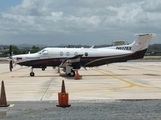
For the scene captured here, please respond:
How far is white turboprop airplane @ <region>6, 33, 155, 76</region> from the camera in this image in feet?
74.7

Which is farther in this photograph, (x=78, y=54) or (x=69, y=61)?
(x=78, y=54)

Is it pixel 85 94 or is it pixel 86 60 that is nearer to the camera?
pixel 85 94

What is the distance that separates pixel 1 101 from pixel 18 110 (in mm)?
1100

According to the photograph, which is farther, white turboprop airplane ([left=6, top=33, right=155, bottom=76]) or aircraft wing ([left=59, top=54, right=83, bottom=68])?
white turboprop airplane ([left=6, top=33, right=155, bottom=76])

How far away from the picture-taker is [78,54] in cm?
2362

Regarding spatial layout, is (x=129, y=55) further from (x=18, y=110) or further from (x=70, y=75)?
(x=18, y=110)

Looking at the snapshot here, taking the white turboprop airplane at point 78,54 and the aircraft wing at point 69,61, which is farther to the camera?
the white turboprop airplane at point 78,54

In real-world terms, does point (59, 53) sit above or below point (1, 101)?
above

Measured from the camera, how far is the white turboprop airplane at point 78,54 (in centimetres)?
2277

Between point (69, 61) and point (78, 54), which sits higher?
point (78, 54)

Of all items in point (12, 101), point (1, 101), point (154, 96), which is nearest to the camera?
point (1, 101)

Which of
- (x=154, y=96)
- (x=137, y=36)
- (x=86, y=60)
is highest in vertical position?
(x=137, y=36)

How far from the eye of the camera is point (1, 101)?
9.50 m

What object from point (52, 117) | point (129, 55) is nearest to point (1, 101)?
point (52, 117)
